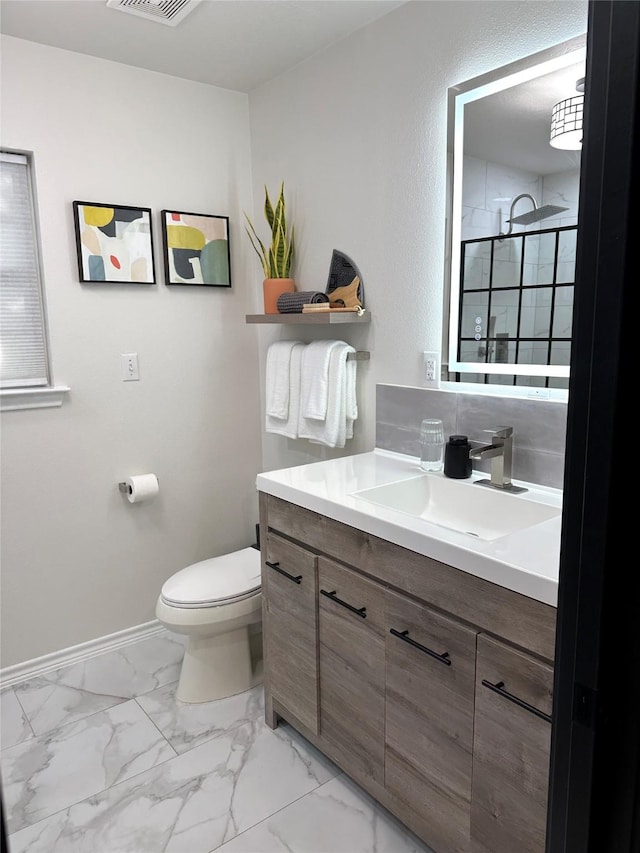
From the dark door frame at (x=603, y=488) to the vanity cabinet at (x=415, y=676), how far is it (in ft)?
2.20

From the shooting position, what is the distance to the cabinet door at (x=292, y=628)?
1.83 meters

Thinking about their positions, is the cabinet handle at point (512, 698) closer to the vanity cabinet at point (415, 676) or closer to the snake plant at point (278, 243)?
the vanity cabinet at point (415, 676)

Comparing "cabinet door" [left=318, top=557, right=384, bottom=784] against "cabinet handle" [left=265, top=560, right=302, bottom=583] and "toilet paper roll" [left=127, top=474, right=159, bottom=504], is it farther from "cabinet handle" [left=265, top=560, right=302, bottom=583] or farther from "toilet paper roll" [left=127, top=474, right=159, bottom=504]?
"toilet paper roll" [left=127, top=474, right=159, bottom=504]

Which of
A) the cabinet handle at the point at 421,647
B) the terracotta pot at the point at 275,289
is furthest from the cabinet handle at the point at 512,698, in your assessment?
the terracotta pot at the point at 275,289

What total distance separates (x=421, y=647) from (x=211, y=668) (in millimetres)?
1105

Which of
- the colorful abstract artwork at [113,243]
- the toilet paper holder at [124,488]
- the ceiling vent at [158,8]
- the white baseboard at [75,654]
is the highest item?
the ceiling vent at [158,8]

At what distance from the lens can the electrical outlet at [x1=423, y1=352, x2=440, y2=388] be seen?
6.68 feet

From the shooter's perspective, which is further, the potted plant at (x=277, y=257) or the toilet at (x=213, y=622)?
the potted plant at (x=277, y=257)

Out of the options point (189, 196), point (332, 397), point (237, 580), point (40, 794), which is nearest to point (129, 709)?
point (40, 794)

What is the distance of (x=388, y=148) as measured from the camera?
2082 mm

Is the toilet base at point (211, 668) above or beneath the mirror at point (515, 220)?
beneath

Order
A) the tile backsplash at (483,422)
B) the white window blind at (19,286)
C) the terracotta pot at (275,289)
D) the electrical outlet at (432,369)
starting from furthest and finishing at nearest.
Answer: the terracotta pot at (275,289) → the white window blind at (19,286) → the electrical outlet at (432,369) → the tile backsplash at (483,422)

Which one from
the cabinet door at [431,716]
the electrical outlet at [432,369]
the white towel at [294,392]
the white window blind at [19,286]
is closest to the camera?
the cabinet door at [431,716]

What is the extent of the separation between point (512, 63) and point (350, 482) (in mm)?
1280
